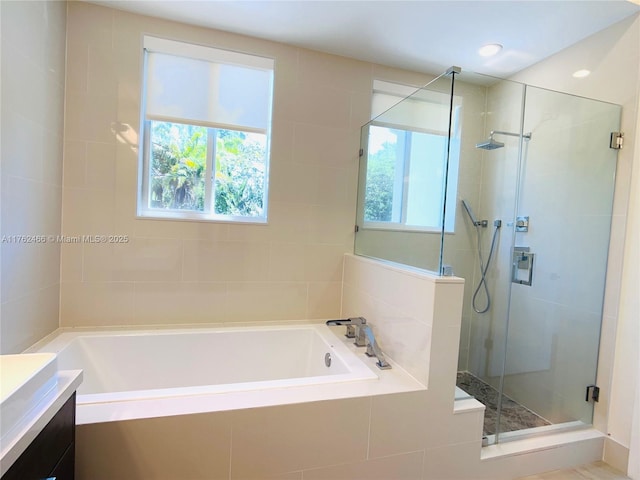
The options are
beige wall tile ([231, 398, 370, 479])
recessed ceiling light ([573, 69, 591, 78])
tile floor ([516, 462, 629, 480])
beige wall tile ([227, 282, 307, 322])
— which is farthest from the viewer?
beige wall tile ([227, 282, 307, 322])

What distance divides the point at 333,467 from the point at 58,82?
2.48 m

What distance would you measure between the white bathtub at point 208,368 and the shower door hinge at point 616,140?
1.76 meters

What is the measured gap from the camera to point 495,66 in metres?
2.50

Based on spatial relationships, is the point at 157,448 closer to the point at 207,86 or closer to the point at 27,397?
the point at 27,397

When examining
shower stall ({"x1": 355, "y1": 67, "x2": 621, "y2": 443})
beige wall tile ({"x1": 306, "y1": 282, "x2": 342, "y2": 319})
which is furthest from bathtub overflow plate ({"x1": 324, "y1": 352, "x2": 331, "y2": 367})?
shower stall ({"x1": 355, "y1": 67, "x2": 621, "y2": 443})

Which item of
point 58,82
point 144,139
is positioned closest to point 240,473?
point 144,139

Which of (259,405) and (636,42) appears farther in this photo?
(636,42)

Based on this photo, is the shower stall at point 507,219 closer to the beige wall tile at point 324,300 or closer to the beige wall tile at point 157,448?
the beige wall tile at point 324,300

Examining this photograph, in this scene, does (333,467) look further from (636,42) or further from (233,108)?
(636,42)

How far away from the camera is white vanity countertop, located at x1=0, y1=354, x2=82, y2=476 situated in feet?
2.37

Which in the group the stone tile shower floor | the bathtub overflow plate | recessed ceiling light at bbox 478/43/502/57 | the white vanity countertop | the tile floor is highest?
recessed ceiling light at bbox 478/43/502/57

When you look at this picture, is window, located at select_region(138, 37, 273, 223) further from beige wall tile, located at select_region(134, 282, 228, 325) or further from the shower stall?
the shower stall

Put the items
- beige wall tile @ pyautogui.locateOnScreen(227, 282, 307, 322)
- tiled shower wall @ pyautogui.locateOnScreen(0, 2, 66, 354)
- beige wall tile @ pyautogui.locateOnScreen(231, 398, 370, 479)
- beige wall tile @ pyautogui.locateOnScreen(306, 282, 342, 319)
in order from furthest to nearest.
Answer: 1. beige wall tile @ pyautogui.locateOnScreen(306, 282, 342, 319)
2. beige wall tile @ pyautogui.locateOnScreen(227, 282, 307, 322)
3. tiled shower wall @ pyautogui.locateOnScreen(0, 2, 66, 354)
4. beige wall tile @ pyautogui.locateOnScreen(231, 398, 370, 479)

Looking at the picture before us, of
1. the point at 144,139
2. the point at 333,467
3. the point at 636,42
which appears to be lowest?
the point at 333,467
